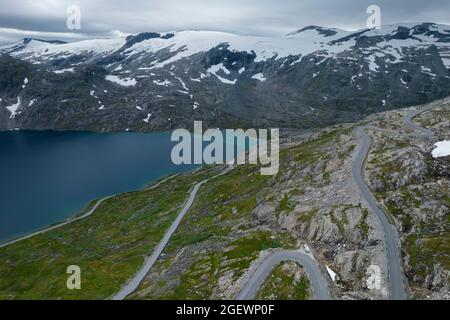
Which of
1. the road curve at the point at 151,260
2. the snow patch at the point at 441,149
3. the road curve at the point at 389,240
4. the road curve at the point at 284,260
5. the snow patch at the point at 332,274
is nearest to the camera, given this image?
the road curve at the point at 389,240

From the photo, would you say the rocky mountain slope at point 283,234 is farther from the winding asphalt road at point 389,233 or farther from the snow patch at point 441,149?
the snow patch at point 441,149

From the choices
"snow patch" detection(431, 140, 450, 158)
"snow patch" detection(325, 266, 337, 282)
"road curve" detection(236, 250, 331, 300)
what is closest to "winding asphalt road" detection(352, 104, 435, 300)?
"snow patch" detection(325, 266, 337, 282)

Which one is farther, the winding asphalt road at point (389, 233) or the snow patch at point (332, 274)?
the snow patch at point (332, 274)

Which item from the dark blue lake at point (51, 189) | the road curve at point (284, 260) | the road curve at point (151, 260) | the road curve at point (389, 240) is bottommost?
the dark blue lake at point (51, 189)

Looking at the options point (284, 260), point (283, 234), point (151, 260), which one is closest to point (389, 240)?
point (284, 260)

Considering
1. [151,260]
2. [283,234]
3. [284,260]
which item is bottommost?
[151,260]

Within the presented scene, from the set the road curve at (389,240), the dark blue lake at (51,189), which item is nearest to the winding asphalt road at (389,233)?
the road curve at (389,240)

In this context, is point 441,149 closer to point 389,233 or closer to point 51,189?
point 389,233
